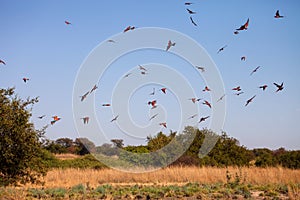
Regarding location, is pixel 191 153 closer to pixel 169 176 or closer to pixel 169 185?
pixel 169 176

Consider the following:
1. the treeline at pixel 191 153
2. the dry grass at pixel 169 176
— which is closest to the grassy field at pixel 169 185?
the dry grass at pixel 169 176

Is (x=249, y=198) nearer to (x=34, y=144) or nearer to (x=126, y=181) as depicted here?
(x=34, y=144)

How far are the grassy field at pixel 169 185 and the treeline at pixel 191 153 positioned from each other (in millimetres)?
6516

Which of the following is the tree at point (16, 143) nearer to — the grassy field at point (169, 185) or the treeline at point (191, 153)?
the grassy field at point (169, 185)

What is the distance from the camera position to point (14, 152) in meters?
16.1

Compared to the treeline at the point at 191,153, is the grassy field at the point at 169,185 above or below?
below

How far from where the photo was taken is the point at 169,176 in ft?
85.0

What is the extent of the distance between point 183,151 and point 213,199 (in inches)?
874

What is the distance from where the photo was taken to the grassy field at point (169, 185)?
14805 millimetres

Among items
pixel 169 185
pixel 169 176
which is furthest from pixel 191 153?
pixel 169 185

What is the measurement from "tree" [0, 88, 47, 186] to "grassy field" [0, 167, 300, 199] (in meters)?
0.86

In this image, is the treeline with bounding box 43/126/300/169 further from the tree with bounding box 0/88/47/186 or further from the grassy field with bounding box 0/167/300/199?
the tree with bounding box 0/88/47/186

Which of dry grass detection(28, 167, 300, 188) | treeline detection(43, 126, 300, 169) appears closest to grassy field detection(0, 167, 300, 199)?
dry grass detection(28, 167, 300, 188)

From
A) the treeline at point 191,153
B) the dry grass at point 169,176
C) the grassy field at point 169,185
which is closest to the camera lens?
the grassy field at point 169,185
